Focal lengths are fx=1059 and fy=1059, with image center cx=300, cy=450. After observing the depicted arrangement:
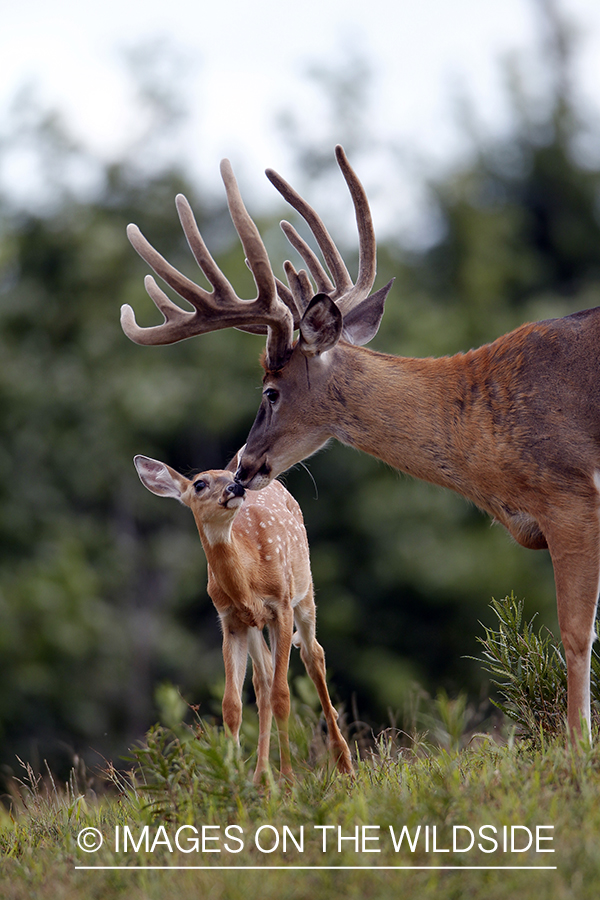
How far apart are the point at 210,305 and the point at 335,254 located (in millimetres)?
1107

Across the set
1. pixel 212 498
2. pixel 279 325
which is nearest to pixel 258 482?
pixel 212 498

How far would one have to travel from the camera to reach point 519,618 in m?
5.45

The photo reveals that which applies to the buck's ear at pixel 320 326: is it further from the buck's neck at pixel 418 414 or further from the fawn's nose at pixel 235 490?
the fawn's nose at pixel 235 490

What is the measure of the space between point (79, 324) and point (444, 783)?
72.0 feet

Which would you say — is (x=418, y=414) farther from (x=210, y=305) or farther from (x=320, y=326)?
(x=210, y=305)

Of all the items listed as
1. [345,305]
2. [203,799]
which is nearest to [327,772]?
[203,799]

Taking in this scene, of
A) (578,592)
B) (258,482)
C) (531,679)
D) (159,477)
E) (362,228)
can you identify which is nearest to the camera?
(578,592)

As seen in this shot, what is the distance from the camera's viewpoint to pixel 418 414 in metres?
5.65

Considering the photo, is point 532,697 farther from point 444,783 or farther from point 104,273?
point 104,273

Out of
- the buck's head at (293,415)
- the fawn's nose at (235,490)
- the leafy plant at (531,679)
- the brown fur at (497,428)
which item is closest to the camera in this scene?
the brown fur at (497,428)

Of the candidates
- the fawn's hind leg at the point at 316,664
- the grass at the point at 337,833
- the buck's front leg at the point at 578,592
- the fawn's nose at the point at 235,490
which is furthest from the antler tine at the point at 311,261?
the grass at the point at 337,833

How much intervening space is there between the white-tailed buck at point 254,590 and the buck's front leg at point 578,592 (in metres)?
1.24

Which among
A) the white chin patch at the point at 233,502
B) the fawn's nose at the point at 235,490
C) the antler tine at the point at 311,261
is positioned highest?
the antler tine at the point at 311,261

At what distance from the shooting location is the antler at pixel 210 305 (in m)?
5.58
